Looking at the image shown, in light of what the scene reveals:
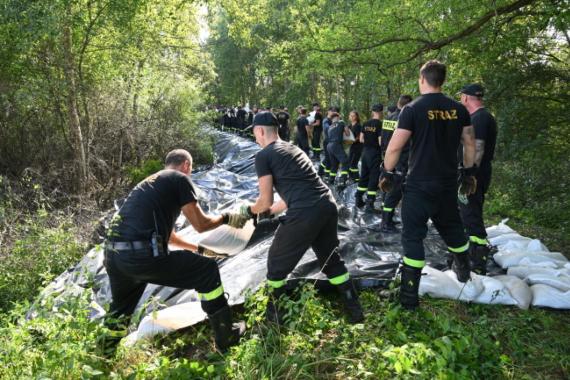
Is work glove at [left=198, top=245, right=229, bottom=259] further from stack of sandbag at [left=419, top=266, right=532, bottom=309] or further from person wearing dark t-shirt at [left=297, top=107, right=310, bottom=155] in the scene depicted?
person wearing dark t-shirt at [left=297, top=107, right=310, bottom=155]

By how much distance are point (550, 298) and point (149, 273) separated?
332 centimetres

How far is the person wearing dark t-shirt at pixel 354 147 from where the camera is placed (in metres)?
8.10

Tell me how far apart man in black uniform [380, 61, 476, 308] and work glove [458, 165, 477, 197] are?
20.4 inches

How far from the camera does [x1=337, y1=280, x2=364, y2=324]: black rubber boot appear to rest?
3219 mm

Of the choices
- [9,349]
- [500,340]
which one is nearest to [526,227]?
A: [500,340]

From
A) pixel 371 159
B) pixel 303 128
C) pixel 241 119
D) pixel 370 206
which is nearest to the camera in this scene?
pixel 370 206

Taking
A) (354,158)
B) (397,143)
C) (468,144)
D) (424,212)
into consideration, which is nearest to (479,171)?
(468,144)

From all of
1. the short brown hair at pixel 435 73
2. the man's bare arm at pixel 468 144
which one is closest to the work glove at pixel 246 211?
the short brown hair at pixel 435 73

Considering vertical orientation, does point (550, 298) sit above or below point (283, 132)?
below

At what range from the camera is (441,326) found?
285 cm

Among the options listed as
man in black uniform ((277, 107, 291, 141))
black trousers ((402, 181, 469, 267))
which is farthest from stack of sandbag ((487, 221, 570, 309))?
man in black uniform ((277, 107, 291, 141))

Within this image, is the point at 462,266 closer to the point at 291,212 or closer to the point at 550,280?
the point at 550,280

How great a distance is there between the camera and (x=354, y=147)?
827 cm

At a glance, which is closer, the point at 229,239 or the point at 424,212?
the point at 424,212
